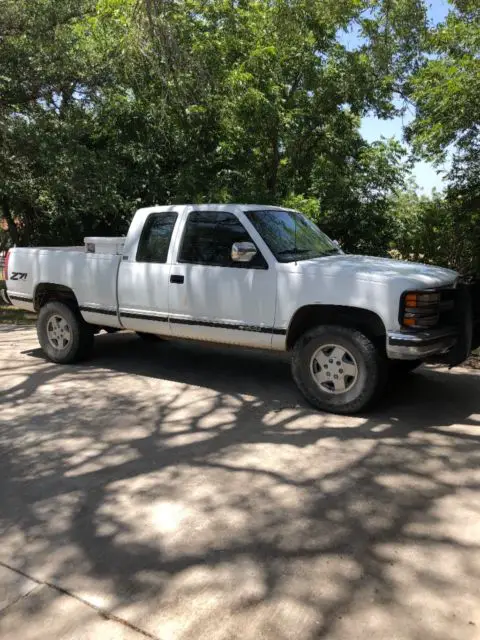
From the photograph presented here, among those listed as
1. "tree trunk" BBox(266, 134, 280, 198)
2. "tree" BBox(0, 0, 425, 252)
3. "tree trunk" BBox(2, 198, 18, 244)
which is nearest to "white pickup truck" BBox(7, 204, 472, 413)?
"tree" BBox(0, 0, 425, 252)

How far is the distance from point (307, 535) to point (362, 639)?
813 millimetres

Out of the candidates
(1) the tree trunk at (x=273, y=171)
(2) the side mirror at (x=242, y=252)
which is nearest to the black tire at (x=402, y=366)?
(2) the side mirror at (x=242, y=252)

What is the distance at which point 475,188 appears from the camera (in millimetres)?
9586

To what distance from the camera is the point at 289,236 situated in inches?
237

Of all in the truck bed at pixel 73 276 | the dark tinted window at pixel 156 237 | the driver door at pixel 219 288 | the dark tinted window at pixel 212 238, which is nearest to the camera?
the driver door at pixel 219 288

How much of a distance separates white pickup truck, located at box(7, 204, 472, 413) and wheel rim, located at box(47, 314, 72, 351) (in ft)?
0.04

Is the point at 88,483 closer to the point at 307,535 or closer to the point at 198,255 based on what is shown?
the point at 307,535

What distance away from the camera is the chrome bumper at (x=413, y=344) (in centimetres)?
478

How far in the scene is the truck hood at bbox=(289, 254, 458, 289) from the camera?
493 centimetres

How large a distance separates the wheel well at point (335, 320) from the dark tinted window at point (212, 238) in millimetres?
754

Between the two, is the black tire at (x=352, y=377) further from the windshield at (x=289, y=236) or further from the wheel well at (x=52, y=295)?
the wheel well at (x=52, y=295)

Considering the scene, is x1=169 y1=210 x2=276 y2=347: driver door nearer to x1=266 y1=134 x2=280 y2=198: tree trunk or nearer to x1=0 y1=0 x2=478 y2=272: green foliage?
x1=0 y1=0 x2=478 y2=272: green foliage

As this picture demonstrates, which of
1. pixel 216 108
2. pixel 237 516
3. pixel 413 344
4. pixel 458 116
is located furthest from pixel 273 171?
pixel 237 516

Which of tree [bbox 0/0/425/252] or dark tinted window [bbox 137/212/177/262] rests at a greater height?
tree [bbox 0/0/425/252]
